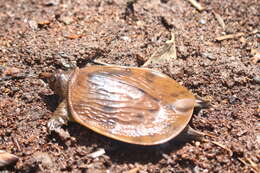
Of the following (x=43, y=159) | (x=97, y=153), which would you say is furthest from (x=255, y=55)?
(x=43, y=159)

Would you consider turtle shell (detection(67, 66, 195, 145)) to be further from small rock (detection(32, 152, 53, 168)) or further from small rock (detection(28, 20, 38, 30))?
small rock (detection(28, 20, 38, 30))

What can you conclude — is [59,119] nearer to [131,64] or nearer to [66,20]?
[131,64]

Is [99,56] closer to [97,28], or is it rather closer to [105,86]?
[97,28]

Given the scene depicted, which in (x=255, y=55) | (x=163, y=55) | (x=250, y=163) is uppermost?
(x=255, y=55)

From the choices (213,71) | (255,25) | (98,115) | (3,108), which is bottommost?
(3,108)

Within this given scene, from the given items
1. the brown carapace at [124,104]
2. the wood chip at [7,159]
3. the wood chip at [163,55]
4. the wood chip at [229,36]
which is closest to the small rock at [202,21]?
the wood chip at [229,36]

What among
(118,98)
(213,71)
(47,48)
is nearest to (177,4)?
(213,71)
